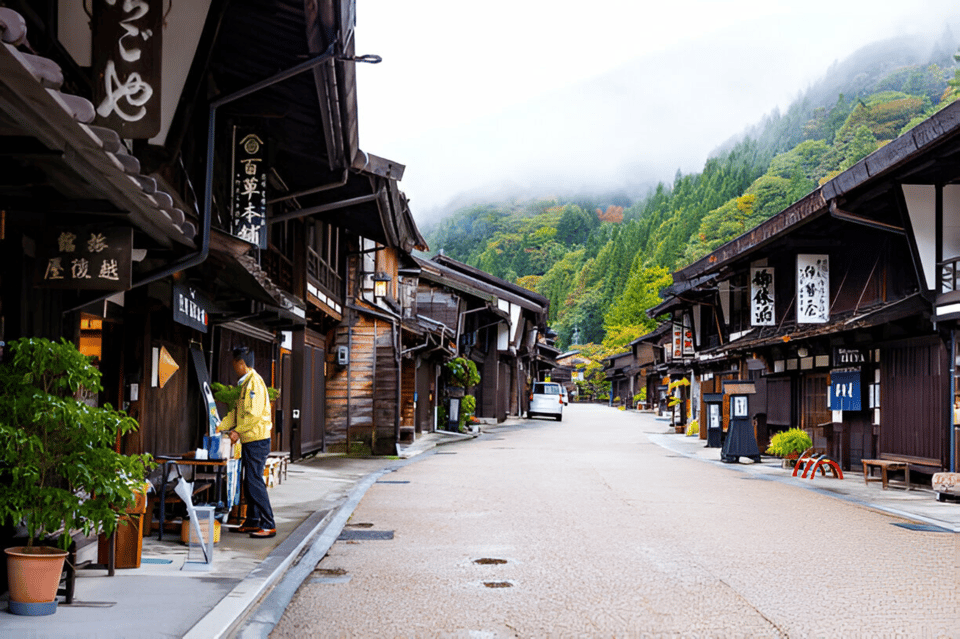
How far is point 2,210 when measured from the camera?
19.9ft

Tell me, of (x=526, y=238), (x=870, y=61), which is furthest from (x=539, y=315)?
(x=870, y=61)

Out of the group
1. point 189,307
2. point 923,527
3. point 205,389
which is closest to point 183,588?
point 189,307

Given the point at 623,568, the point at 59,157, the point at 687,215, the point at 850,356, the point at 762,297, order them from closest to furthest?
the point at 59,157, the point at 623,568, the point at 850,356, the point at 762,297, the point at 687,215

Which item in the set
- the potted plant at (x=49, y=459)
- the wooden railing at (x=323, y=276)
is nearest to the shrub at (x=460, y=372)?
the wooden railing at (x=323, y=276)

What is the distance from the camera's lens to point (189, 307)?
10.0 meters

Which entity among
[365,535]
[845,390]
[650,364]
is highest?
[650,364]

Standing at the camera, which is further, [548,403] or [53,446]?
[548,403]

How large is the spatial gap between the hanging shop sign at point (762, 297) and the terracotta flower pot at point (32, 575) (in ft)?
69.7

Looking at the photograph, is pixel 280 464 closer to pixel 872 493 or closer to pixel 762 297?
pixel 872 493

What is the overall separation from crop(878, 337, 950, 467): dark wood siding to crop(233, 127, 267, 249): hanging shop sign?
11.7m

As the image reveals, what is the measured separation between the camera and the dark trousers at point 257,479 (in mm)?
9438

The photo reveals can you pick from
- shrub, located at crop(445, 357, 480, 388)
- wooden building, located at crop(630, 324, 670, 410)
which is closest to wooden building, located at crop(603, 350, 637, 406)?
wooden building, located at crop(630, 324, 670, 410)

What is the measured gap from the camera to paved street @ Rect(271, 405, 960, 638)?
A: 6.28 m

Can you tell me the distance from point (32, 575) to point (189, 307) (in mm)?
4425
